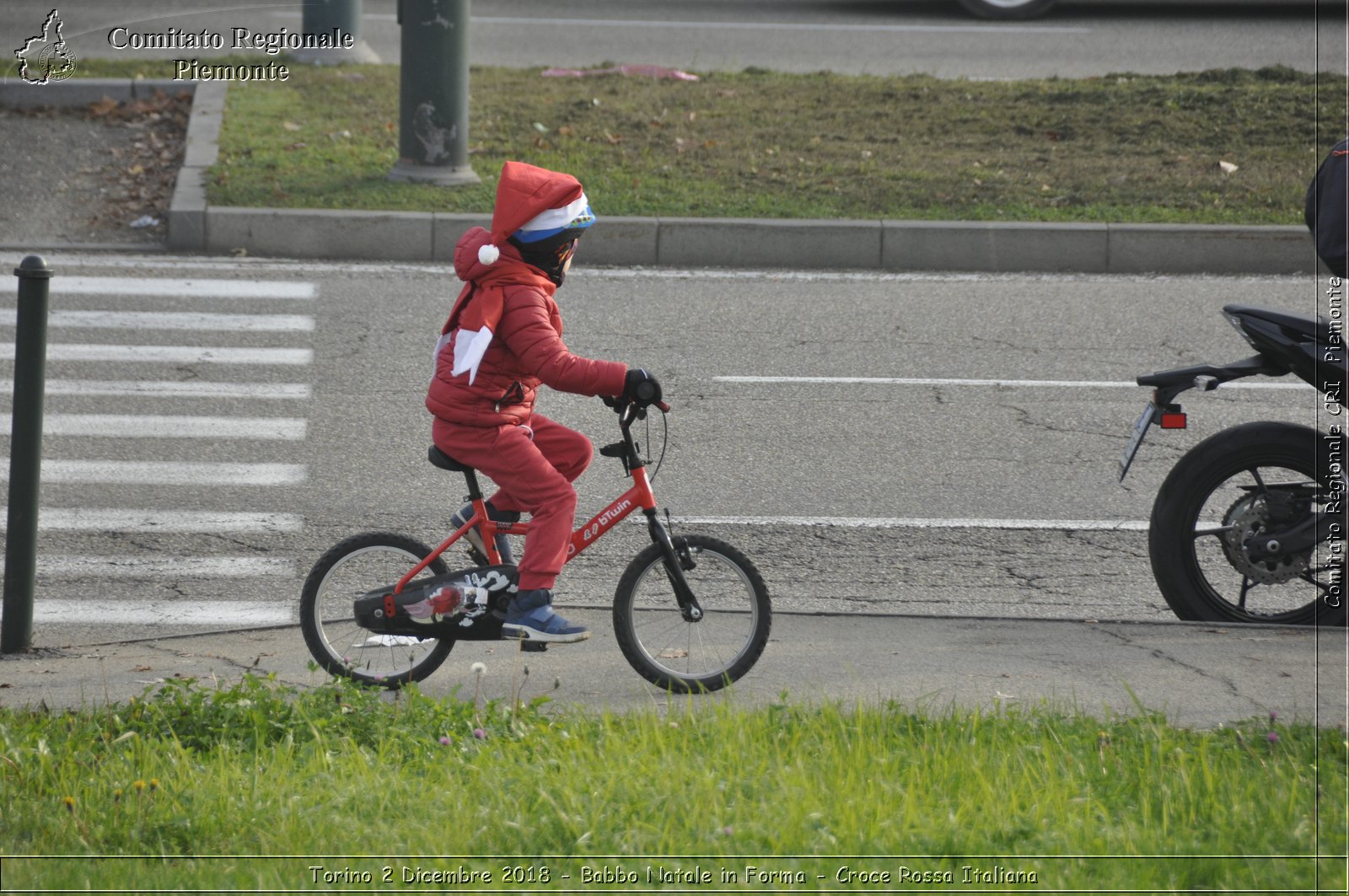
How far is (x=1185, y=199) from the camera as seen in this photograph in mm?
11375

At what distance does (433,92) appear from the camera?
1142 cm

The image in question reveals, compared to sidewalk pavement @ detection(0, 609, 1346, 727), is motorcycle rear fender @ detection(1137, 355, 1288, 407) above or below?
above

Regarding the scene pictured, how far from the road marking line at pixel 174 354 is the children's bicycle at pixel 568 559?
12.6ft

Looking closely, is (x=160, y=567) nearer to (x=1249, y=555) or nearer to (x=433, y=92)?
(x=1249, y=555)

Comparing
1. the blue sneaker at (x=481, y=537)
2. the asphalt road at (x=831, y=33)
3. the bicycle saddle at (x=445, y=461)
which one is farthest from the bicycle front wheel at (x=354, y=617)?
the asphalt road at (x=831, y=33)

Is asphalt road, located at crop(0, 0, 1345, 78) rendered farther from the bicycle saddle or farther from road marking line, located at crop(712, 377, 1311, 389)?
the bicycle saddle

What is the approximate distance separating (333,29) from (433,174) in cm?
401

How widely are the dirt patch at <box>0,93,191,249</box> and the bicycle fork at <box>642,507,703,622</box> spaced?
702cm

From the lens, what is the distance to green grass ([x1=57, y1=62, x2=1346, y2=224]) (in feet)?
36.6

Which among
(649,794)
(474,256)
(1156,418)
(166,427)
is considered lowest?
(649,794)

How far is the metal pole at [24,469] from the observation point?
16.8 feet

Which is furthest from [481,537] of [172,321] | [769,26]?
[769,26]

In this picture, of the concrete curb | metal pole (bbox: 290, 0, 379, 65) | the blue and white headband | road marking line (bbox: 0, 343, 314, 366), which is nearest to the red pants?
the blue and white headband

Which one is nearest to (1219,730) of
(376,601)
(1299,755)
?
(1299,755)
